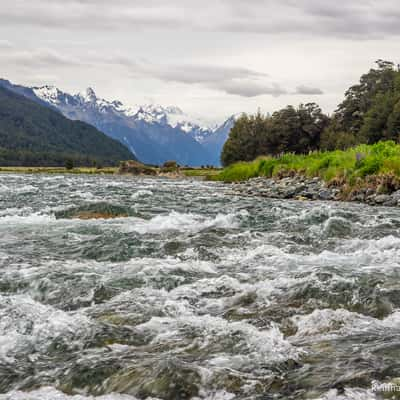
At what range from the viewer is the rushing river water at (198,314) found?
5461 mm

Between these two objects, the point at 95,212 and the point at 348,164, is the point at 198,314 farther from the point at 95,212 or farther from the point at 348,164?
the point at 348,164

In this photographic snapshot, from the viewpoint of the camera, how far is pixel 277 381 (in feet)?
17.8

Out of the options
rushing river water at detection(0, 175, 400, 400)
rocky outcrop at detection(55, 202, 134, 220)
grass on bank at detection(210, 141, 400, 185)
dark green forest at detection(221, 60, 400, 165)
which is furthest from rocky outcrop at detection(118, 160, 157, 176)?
rushing river water at detection(0, 175, 400, 400)

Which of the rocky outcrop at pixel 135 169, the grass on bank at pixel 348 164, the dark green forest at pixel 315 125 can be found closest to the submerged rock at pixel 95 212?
the grass on bank at pixel 348 164

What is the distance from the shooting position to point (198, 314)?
771 cm

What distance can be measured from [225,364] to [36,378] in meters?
2.04

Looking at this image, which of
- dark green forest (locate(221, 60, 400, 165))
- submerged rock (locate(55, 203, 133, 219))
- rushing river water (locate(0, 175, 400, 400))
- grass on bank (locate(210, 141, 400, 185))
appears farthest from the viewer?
dark green forest (locate(221, 60, 400, 165))

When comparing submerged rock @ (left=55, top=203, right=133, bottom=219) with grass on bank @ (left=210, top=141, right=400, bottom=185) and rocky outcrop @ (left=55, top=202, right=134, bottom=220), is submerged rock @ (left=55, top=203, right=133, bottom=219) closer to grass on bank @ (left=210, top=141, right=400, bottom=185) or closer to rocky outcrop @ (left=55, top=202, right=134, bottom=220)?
rocky outcrop @ (left=55, top=202, right=134, bottom=220)

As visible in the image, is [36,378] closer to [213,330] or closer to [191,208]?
[213,330]

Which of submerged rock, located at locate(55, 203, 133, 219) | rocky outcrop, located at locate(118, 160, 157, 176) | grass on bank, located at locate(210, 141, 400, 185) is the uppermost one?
grass on bank, located at locate(210, 141, 400, 185)

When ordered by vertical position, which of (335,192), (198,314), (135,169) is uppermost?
(335,192)

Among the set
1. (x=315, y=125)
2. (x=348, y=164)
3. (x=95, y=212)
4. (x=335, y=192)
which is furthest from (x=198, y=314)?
(x=315, y=125)

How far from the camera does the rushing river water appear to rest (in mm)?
5461

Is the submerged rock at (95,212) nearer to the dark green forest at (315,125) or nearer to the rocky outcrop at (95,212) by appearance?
the rocky outcrop at (95,212)
